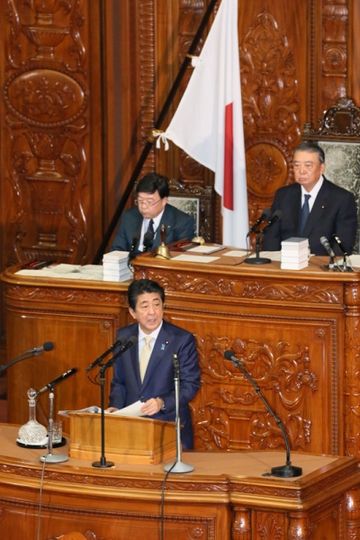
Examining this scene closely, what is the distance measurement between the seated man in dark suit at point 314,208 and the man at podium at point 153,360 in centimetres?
141

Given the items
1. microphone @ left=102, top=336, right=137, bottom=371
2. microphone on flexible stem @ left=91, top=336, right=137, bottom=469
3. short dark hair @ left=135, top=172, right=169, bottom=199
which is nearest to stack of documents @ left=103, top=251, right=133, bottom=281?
short dark hair @ left=135, top=172, right=169, bottom=199

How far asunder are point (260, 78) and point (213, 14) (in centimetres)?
52

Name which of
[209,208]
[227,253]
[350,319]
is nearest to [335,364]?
[350,319]

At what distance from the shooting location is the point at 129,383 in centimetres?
784

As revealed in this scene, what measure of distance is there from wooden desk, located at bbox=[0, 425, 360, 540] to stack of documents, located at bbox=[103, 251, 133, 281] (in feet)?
6.72

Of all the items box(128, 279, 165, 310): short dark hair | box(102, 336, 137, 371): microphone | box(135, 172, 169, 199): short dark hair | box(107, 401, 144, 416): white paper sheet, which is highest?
box(135, 172, 169, 199): short dark hair

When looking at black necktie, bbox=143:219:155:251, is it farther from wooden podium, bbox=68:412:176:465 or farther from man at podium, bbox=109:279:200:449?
wooden podium, bbox=68:412:176:465

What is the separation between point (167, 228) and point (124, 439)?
243cm

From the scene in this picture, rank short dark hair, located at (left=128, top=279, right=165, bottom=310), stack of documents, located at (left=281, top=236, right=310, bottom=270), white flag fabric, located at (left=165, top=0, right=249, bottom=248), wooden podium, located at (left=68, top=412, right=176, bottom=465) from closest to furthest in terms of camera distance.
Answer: wooden podium, located at (left=68, top=412, right=176, bottom=465)
short dark hair, located at (left=128, top=279, right=165, bottom=310)
stack of documents, located at (left=281, top=236, right=310, bottom=270)
white flag fabric, located at (left=165, top=0, right=249, bottom=248)

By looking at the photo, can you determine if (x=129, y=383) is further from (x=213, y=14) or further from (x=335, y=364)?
(x=213, y=14)

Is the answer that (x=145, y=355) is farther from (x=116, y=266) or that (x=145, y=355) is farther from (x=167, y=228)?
(x=167, y=228)

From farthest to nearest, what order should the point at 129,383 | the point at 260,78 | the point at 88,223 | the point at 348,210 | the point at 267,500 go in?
the point at 88,223, the point at 260,78, the point at 348,210, the point at 129,383, the point at 267,500

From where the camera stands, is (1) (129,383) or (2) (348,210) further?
(2) (348,210)

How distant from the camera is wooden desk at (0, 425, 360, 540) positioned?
22.4 ft
